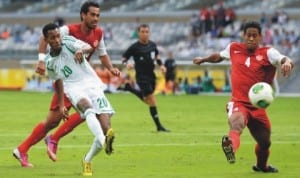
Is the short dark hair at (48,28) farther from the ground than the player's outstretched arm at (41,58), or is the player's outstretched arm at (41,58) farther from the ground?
the short dark hair at (48,28)

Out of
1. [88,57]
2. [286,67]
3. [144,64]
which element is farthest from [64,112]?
[144,64]

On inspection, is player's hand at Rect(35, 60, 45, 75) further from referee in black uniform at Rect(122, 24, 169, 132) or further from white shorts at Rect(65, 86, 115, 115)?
referee in black uniform at Rect(122, 24, 169, 132)

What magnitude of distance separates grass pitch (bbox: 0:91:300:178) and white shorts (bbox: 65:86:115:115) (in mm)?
912

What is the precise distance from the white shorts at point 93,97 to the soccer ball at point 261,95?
2.05 m

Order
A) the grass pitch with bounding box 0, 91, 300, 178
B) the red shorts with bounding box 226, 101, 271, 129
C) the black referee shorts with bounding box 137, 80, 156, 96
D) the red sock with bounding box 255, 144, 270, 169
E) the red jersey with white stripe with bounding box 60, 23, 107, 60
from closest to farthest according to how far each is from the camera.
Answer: the red shorts with bounding box 226, 101, 271, 129 → the red sock with bounding box 255, 144, 270, 169 → the grass pitch with bounding box 0, 91, 300, 178 → the red jersey with white stripe with bounding box 60, 23, 107, 60 → the black referee shorts with bounding box 137, 80, 156, 96

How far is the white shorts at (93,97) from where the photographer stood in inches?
544

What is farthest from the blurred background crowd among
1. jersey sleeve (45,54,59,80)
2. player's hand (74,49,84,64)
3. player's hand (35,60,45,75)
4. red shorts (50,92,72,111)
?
player's hand (74,49,84,64)

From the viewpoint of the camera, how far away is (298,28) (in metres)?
50.0

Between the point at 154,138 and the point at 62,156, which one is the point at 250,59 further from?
the point at 154,138

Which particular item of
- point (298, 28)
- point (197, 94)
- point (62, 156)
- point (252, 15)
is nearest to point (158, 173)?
point (62, 156)

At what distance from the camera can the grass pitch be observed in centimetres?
1412

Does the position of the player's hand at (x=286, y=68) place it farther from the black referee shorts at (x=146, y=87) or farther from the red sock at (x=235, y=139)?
the black referee shorts at (x=146, y=87)

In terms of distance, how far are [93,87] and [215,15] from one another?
130 ft

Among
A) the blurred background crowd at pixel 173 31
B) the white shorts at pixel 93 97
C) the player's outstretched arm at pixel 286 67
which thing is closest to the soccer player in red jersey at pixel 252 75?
the player's outstretched arm at pixel 286 67
